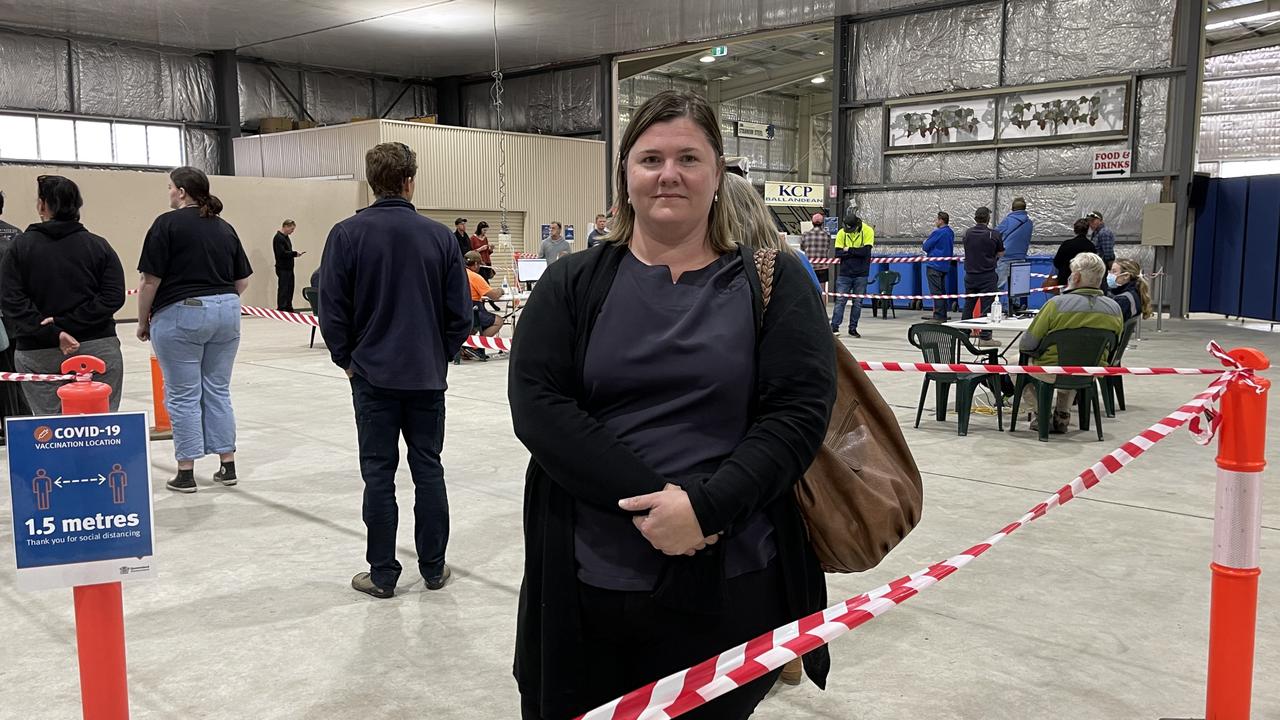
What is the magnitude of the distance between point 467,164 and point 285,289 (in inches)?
200

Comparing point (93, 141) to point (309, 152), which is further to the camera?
point (309, 152)

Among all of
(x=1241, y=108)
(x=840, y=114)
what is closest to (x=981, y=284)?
(x=840, y=114)

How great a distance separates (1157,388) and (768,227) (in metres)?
7.16

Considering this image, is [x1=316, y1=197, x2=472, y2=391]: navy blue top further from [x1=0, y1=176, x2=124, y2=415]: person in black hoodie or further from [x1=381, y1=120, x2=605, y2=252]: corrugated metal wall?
[x1=381, y1=120, x2=605, y2=252]: corrugated metal wall

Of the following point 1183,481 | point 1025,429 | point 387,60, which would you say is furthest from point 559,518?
point 387,60

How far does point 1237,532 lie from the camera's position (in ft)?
7.55

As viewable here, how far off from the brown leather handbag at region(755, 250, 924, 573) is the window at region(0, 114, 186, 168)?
21.0 m

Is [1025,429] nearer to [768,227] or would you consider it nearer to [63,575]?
[768,227]

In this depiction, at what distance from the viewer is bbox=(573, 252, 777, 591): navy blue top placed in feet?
4.97

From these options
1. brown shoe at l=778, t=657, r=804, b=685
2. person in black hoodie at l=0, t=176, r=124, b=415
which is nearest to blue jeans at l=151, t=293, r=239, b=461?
person in black hoodie at l=0, t=176, r=124, b=415

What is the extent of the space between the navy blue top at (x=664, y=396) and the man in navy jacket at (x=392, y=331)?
79.9 inches

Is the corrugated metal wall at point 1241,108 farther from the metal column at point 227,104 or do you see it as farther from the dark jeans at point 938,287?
the metal column at point 227,104

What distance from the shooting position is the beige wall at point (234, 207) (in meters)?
15.7

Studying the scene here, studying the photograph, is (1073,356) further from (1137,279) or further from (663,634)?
(663,634)
